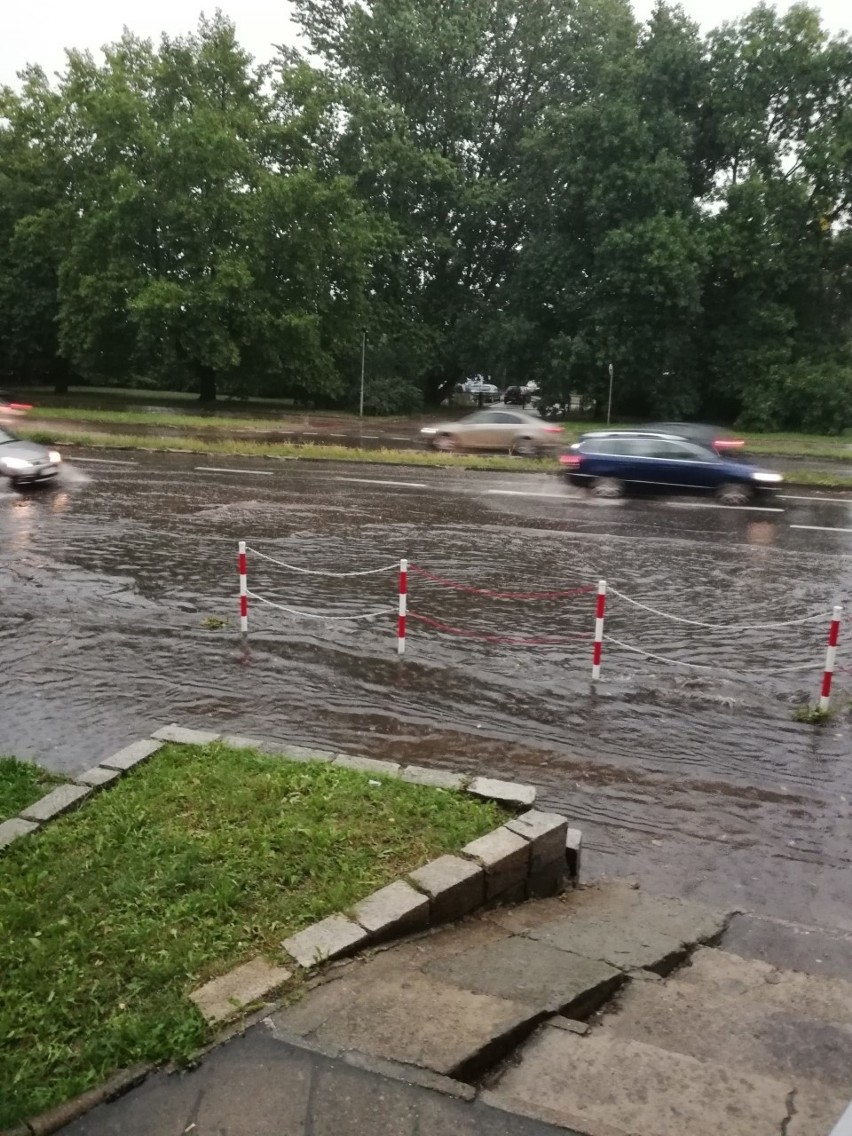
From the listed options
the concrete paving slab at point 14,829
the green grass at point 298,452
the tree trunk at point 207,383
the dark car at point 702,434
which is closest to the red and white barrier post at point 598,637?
the concrete paving slab at point 14,829

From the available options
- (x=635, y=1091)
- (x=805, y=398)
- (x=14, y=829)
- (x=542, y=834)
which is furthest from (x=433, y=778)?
(x=805, y=398)

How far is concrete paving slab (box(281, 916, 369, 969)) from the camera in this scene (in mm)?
4004

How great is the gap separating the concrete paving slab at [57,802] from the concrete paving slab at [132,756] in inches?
13.4

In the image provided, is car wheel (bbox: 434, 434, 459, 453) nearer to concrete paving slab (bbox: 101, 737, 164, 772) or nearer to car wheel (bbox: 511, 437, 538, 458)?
car wheel (bbox: 511, 437, 538, 458)

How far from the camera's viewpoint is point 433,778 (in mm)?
5871

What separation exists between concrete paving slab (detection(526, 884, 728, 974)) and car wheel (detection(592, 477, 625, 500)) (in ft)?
55.7

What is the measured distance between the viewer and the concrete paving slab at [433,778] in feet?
18.9

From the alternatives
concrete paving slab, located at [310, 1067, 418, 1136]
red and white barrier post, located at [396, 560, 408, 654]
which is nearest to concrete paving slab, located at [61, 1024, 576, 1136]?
concrete paving slab, located at [310, 1067, 418, 1136]

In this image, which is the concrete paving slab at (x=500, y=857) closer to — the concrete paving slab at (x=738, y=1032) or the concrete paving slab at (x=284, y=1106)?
the concrete paving slab at (x=738, y=1032)

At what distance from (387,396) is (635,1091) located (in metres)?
46.6

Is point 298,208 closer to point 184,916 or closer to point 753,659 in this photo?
point 753,659

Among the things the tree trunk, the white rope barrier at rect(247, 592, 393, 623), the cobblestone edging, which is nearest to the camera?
the cobblestone edging

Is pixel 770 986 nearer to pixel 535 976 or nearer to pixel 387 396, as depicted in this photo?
pixel 535 976

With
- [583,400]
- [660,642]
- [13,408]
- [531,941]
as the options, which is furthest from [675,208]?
[531,941]
